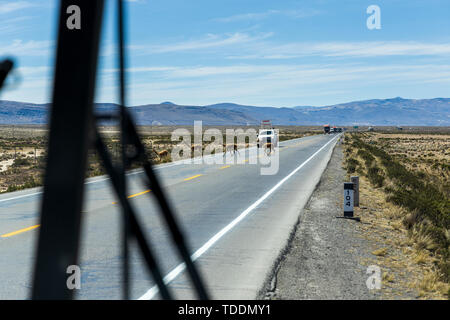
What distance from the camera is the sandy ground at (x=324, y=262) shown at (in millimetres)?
5605

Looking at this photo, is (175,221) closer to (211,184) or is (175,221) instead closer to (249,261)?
(249,261)

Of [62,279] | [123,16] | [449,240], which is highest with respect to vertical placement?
[123,16]

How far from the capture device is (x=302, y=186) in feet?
54.6

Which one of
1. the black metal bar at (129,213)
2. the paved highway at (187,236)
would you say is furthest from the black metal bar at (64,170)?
the black metal bar at (129,213)

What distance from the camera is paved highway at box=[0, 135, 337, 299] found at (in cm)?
567

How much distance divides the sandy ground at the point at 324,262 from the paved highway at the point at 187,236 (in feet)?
0.94

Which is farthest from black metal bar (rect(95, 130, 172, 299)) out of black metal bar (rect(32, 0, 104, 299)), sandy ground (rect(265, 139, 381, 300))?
sandy ground (rect(265, 139, 381, 300))

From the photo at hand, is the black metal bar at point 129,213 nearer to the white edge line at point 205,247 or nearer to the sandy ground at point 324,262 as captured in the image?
the white edge line at point 205,247

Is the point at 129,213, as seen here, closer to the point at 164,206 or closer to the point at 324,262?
the point at 164,206

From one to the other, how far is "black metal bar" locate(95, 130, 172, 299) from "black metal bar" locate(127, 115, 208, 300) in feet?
0.41

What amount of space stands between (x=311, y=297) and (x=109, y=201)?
27.6 ft

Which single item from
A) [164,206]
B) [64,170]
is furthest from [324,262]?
[64,170]
